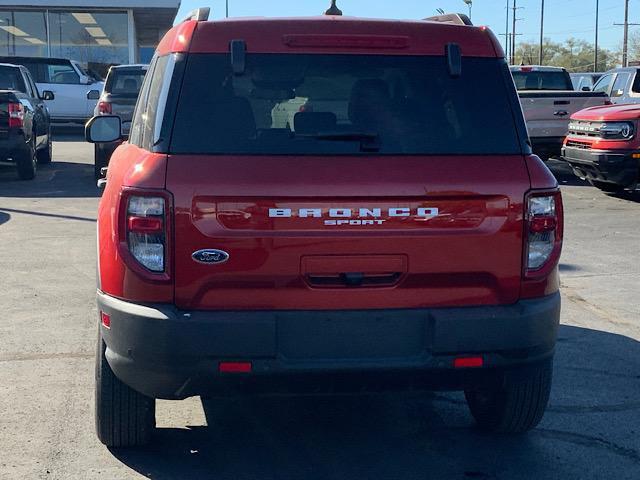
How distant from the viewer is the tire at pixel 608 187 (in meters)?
14.7

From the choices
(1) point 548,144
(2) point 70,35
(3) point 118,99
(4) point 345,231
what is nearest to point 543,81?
(1) point 548,144

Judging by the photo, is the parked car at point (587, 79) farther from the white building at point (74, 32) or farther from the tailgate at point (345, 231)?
the tailgate at point (345, 231)

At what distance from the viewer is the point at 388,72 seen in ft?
13.7

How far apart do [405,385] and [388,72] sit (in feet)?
4.31

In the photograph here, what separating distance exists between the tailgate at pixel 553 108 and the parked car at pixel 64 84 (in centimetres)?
1377

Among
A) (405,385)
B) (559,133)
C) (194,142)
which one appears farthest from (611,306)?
(559,133)

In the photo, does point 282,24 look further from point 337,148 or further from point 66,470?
point 66,470

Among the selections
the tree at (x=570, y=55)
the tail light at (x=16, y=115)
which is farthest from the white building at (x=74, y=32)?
the tree at (x=570, y=55)

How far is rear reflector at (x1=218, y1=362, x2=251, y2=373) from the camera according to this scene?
3.85 metres

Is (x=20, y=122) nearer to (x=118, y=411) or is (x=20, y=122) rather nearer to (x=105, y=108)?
(x=105, y=108)

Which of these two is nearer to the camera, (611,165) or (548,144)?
(611,165)

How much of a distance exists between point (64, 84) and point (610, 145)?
17187 millimetres

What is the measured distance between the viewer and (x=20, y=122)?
1570 centimetres

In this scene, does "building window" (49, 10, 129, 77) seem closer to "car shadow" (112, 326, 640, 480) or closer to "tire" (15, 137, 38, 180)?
"tire" (15, 137, 38, 180)
